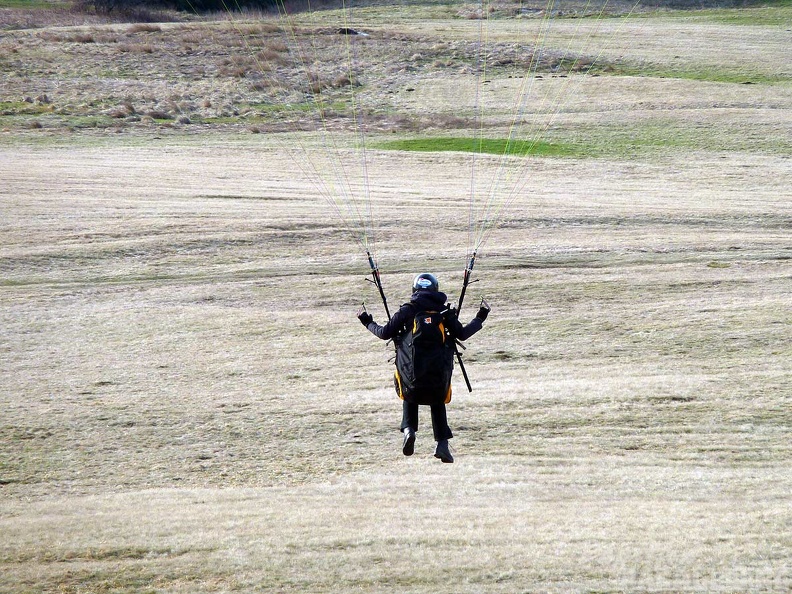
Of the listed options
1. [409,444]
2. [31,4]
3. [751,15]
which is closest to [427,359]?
[409,444]

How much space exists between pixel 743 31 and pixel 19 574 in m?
71.1

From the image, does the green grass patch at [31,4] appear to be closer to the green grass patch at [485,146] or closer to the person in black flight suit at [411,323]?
the green grass patch at [485,146]

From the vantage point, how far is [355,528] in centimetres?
1335

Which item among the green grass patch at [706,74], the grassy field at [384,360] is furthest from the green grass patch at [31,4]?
the green grass patch at [706,74]

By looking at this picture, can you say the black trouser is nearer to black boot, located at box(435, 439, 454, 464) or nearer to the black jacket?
black boot, located at box(435, 439, 454, 464)

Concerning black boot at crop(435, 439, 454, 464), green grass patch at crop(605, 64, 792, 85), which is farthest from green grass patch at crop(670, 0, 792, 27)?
black boot at crop(435, 439, 454, 464)

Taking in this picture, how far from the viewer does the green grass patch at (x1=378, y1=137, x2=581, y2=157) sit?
142 ft

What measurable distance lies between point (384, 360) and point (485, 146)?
25.2 metres

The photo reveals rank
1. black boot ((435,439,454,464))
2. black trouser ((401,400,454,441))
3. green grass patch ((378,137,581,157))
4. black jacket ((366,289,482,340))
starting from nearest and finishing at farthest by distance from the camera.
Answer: black jacket ((366,289,482,340)) < black boot ((435,439,454,464)) < black trouser ((401,400,454,441)) < green grass patch ((378,137,581,157))

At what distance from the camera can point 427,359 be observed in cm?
1212

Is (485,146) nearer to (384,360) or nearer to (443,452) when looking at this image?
(384,360)

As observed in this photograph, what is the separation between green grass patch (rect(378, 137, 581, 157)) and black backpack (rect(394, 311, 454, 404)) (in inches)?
1214

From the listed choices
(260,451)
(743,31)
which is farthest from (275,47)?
(260,451)

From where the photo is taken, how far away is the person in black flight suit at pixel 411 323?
40.7 feet
